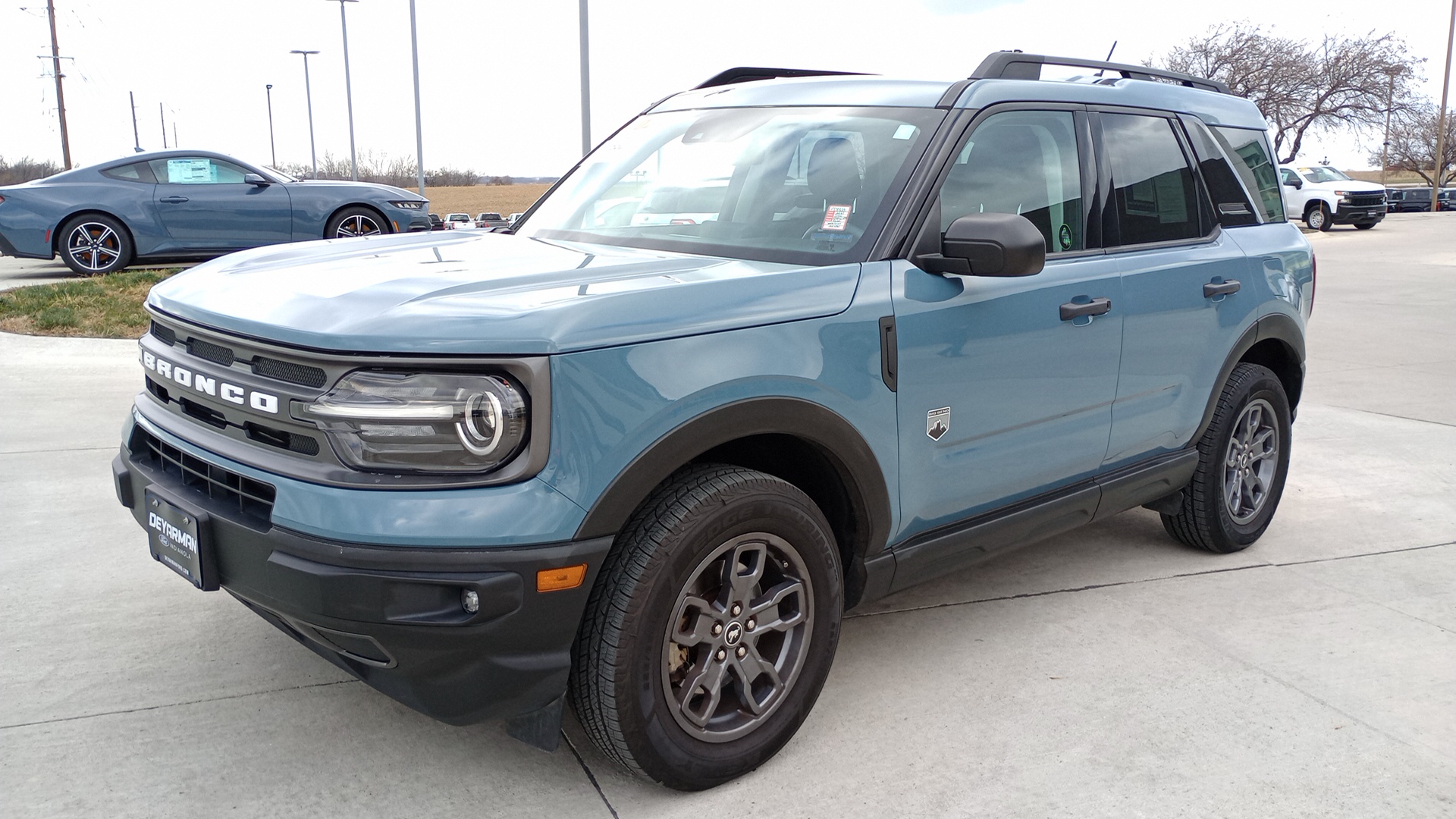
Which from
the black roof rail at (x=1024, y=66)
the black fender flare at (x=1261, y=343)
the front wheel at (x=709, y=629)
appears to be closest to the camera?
the front wheel at (x=709, y=629)

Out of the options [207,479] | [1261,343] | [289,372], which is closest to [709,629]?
[289,372]

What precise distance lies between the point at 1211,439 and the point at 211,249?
446 inches

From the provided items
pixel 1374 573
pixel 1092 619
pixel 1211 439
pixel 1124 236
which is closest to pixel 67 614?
pixel 1092 619

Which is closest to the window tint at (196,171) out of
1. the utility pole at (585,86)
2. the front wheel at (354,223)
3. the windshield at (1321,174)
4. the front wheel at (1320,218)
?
the front wheel at (354,223)

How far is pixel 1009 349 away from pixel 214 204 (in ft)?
36.9

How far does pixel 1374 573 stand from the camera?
4.53 metres

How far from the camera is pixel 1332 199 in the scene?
28.9m

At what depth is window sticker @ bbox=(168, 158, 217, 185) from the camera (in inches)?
483

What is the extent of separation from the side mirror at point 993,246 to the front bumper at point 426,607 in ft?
4.24

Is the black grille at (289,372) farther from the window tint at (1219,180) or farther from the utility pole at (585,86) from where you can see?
the utility pole at (585,86)

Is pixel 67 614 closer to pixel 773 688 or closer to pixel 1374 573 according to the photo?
pixel 773 688

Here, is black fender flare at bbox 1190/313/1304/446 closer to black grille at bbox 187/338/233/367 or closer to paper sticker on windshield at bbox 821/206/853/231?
paper sticker on windshield at bbox 821/206/853/231

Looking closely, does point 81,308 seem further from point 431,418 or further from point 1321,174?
point 1321,174

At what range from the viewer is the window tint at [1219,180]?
4.39m
